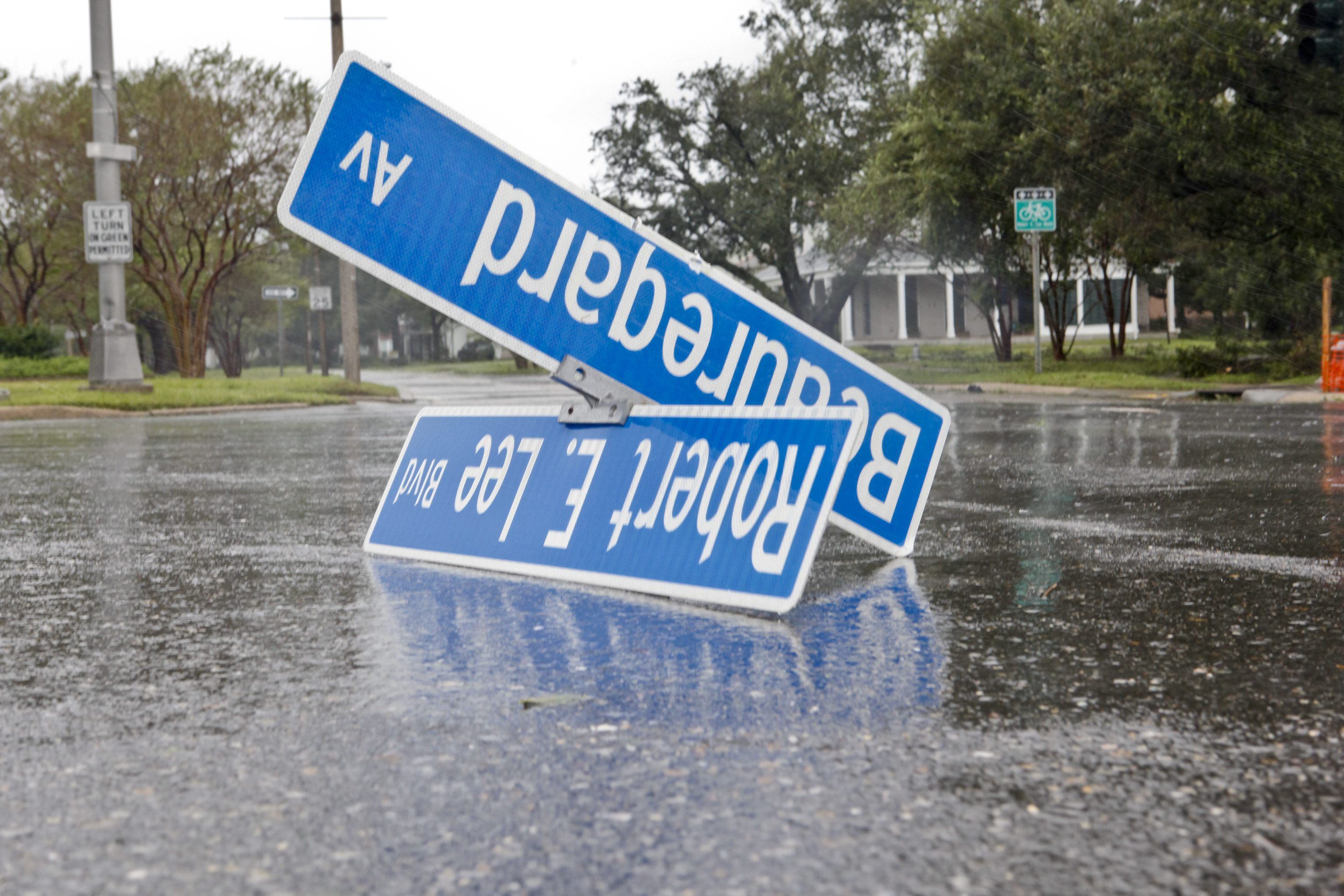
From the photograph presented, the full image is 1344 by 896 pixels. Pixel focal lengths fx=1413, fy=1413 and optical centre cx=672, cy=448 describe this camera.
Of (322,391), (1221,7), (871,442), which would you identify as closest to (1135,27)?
(1221,7)

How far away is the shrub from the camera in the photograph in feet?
129

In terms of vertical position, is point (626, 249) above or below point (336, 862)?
above

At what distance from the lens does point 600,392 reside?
259 inches

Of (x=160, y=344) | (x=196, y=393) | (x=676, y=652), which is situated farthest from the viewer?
(x=160, y=344)

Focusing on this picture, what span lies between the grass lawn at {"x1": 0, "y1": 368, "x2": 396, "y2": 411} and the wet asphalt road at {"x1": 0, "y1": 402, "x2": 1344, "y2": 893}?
54.7 ft

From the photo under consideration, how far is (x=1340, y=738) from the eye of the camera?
3.82 m

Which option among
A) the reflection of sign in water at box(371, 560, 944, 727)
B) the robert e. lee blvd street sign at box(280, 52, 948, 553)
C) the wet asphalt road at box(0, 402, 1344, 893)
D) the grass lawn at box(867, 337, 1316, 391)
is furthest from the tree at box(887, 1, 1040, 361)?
the reflection of sign in water at box(371, 560, 944, 727)

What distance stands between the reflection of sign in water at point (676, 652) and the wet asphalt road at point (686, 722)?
20mm

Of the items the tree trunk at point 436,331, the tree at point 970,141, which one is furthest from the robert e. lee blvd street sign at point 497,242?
the tree trunk at point 436,331

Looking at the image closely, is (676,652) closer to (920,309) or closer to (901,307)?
(901,307)

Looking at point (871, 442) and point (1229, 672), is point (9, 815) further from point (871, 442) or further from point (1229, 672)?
point (871, 442)

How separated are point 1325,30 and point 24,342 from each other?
3506 cm

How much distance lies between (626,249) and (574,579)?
154 centimetres

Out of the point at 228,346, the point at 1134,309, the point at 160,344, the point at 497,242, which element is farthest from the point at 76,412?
the point at 1134,309
